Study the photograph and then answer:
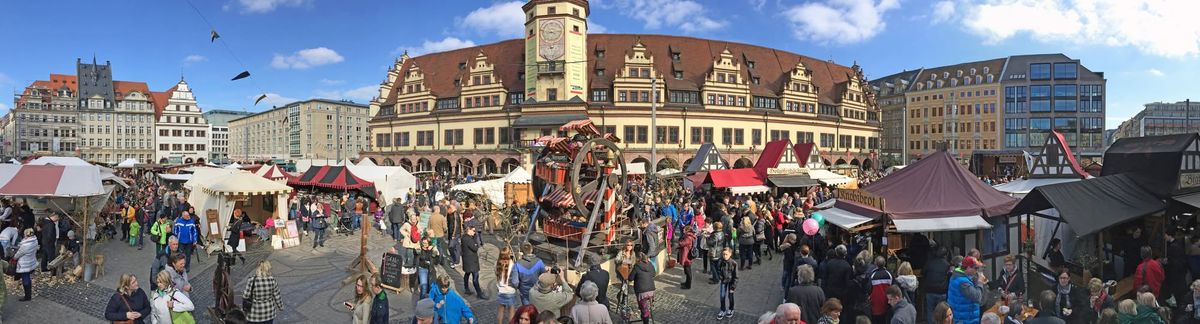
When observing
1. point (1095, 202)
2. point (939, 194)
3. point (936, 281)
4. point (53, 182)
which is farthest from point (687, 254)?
point (53, 182)

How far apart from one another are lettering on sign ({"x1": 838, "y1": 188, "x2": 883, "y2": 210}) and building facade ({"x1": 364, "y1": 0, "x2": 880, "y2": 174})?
103 ft

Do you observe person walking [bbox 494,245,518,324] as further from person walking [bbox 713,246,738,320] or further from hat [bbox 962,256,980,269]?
hat [bbox 962,256,980,269]

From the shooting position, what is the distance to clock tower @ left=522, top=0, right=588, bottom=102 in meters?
44.0

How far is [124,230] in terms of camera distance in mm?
17578

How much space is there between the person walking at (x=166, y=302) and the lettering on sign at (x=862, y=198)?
10.8 metres

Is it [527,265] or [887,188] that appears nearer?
[527,265]

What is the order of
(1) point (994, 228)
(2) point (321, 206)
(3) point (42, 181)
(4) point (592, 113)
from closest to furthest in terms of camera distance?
(1) point (994, 228)
(3) point (42, 181)
(2) point (321, 206)
(4) point (592, 113)

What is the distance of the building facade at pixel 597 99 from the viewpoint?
147 feet

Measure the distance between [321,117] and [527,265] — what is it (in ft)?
302

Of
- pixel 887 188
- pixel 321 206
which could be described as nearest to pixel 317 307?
pixel 321 206

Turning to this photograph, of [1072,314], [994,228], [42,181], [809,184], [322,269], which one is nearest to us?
[1072,314]

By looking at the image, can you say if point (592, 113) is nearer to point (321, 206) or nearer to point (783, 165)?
point (783, 165)

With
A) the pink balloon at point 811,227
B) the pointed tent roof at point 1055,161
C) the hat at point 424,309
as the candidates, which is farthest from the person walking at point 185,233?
the pointed tent roof at point 1055,161

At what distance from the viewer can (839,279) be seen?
820 centimetres
